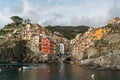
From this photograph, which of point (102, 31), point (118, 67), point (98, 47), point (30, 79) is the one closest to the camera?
point (30, 79)

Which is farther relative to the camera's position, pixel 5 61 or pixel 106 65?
pixel 5 61

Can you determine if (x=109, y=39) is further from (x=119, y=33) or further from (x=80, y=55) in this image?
(x=80, y=55)

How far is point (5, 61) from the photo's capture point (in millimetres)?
198000

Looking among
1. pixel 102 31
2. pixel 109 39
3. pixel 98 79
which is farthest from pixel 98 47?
pixel 98 79

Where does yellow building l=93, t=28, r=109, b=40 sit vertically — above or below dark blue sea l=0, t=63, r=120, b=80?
above

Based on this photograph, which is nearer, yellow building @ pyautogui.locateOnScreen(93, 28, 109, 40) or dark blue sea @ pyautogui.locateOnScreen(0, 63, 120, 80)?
dark blue sea @ pyautogui.locateOnScreen(0, 63, 120, 80)

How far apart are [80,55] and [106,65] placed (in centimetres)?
5468

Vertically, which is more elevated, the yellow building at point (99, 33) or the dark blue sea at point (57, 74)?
the yellow building at point (99, 33)

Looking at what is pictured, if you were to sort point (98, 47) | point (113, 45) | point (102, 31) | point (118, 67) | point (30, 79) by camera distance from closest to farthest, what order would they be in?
point (30, 79) → point (118, 67) → point (113, 45) → point (98, 47) → point (102, 31)

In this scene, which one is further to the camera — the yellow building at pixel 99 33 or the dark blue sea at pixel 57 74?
the yellow building at pixel 99 33

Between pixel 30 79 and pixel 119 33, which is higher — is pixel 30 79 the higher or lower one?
the lower one

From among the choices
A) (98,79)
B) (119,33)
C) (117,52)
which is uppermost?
(119,33)

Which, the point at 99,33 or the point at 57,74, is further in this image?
the point at 99,33

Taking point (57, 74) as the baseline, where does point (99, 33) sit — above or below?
above
